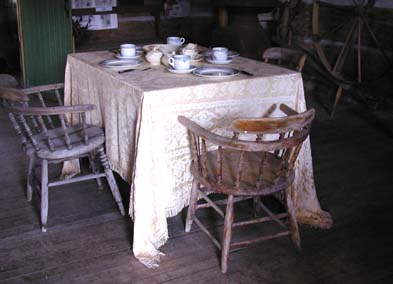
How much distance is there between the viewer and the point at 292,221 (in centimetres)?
220

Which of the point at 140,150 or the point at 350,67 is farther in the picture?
the point at 350,67

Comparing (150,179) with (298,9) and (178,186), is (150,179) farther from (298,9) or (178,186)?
(298,9)

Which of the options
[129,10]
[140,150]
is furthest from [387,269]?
[129,10]

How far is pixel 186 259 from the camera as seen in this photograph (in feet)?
7.13

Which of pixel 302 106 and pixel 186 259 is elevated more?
pixel 302 106

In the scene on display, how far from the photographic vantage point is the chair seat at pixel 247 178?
195 centimetres

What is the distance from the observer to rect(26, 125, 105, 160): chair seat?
2.27 metres

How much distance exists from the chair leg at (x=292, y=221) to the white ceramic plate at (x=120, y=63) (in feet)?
3.39

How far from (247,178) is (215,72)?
58 cm

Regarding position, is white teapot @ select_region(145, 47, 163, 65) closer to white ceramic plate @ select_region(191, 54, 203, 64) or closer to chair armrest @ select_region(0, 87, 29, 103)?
white ceramic plate @ select_region(191, 54, 203, 64)

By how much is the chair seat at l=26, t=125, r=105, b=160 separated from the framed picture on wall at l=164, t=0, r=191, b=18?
4154 millimetres

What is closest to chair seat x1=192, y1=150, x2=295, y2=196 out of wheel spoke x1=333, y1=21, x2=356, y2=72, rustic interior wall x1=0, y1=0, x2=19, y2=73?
wheel spoke x1=333, y1=21, x2=356, y2=72

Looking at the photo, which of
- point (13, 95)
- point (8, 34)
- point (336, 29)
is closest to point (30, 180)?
point (13, 95)

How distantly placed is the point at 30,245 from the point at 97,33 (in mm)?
4233
